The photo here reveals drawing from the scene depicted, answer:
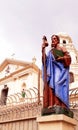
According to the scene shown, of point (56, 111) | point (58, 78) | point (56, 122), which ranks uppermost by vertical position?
point (58, 78)

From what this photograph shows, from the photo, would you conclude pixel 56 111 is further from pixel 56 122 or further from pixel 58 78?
pixel 58 78

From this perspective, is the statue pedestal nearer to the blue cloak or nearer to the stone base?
the stone base

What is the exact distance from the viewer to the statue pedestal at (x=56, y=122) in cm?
445

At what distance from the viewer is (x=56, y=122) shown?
451 cm

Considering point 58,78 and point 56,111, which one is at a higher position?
point 58,78

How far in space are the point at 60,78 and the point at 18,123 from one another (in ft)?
6.59

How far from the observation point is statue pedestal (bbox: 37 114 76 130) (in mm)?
4453

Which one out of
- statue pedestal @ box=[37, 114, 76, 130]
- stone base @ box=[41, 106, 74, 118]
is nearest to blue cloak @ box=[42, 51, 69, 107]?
stone base @ box=[41, 106, 74, 118]

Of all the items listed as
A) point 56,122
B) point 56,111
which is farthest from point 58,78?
point 56,122

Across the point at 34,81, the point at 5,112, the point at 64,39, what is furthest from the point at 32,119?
the point at 64,39

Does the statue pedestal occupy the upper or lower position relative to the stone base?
lower

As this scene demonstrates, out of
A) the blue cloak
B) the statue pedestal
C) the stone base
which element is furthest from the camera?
the blue cloak

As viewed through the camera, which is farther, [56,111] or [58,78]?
[58,78]

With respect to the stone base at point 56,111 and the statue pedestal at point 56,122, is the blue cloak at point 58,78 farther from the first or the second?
the statue pedestal at point 56,122
